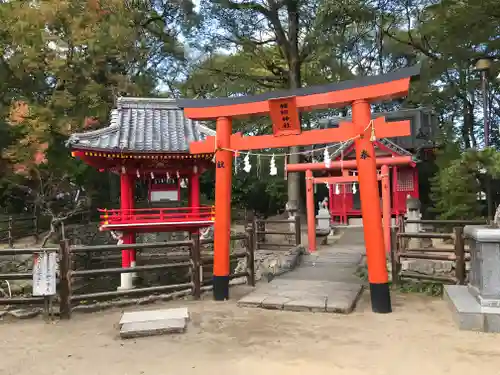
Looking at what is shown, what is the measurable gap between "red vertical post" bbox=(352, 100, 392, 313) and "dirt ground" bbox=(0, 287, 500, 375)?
354 mm

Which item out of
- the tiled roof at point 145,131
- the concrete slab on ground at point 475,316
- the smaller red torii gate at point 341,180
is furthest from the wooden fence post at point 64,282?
the smaller red torii gate at point 341,180

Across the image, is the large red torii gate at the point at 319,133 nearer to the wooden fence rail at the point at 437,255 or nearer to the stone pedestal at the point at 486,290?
the stone pedestal at the point at 486,290

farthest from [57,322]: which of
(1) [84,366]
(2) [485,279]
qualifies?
(2) [485,279]

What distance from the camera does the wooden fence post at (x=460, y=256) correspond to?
805 cm

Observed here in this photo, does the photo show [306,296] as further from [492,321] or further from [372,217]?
[492,321]

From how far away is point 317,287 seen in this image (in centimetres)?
877

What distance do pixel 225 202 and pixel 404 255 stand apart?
395 cm

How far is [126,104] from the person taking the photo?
16141 mm

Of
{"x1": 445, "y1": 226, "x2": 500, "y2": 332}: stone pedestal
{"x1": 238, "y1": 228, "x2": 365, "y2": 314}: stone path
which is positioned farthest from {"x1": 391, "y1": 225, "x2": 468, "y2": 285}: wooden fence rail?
{"x1": 445, "y1": 226, "x2": 500, "y2": 332}: stone pedestal

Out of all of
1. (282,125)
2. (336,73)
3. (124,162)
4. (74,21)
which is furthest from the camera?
(336,73)

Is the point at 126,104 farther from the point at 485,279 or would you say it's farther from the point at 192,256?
the point at 485,279

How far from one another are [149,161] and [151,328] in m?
9.40

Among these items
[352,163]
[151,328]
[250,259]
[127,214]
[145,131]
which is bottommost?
[151,328]

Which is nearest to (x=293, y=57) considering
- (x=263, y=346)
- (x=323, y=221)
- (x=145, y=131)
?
(x=323, y=221)
